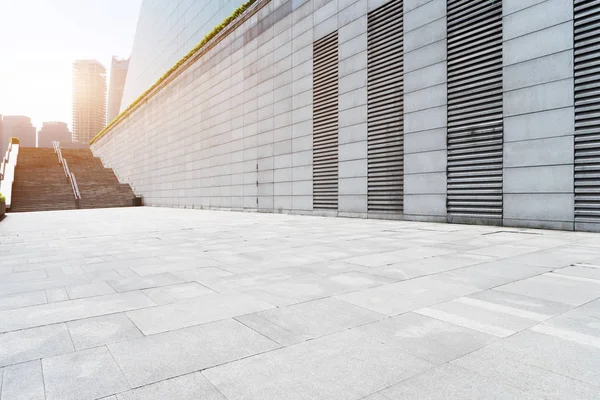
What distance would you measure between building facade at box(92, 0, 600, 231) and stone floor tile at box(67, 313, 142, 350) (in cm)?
1050

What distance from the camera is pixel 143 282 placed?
17.1 feet

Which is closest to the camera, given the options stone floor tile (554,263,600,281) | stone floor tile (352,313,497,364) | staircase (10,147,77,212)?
stone floor tile (352,313,497,364)

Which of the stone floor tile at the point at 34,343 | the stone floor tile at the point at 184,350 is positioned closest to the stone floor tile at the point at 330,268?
the stone floor tile at the point at 184,350

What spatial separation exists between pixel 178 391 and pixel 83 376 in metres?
0.70

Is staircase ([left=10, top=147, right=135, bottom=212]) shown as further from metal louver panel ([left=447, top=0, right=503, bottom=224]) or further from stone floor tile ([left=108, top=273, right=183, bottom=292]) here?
metal louver panel ([left=447, top=0, right=503, bottom=224])

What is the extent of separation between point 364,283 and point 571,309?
210 centimetres

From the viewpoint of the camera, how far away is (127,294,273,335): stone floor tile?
11.6 ft

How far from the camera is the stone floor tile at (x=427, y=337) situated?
2.83 metres

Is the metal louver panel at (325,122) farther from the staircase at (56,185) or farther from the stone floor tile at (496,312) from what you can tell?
the staircase at (56,185)

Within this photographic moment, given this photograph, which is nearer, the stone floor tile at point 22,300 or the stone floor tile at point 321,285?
the stone floor tile at point 22,300

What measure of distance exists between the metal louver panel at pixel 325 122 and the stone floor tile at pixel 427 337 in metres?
13.6

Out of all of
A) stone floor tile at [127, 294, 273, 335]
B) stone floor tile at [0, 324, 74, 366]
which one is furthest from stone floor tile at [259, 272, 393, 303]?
stone floor tile at [0, 324, 74, 366]

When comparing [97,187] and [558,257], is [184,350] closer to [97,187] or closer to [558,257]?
[558,257]

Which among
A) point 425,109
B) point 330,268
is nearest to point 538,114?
point 425,109
